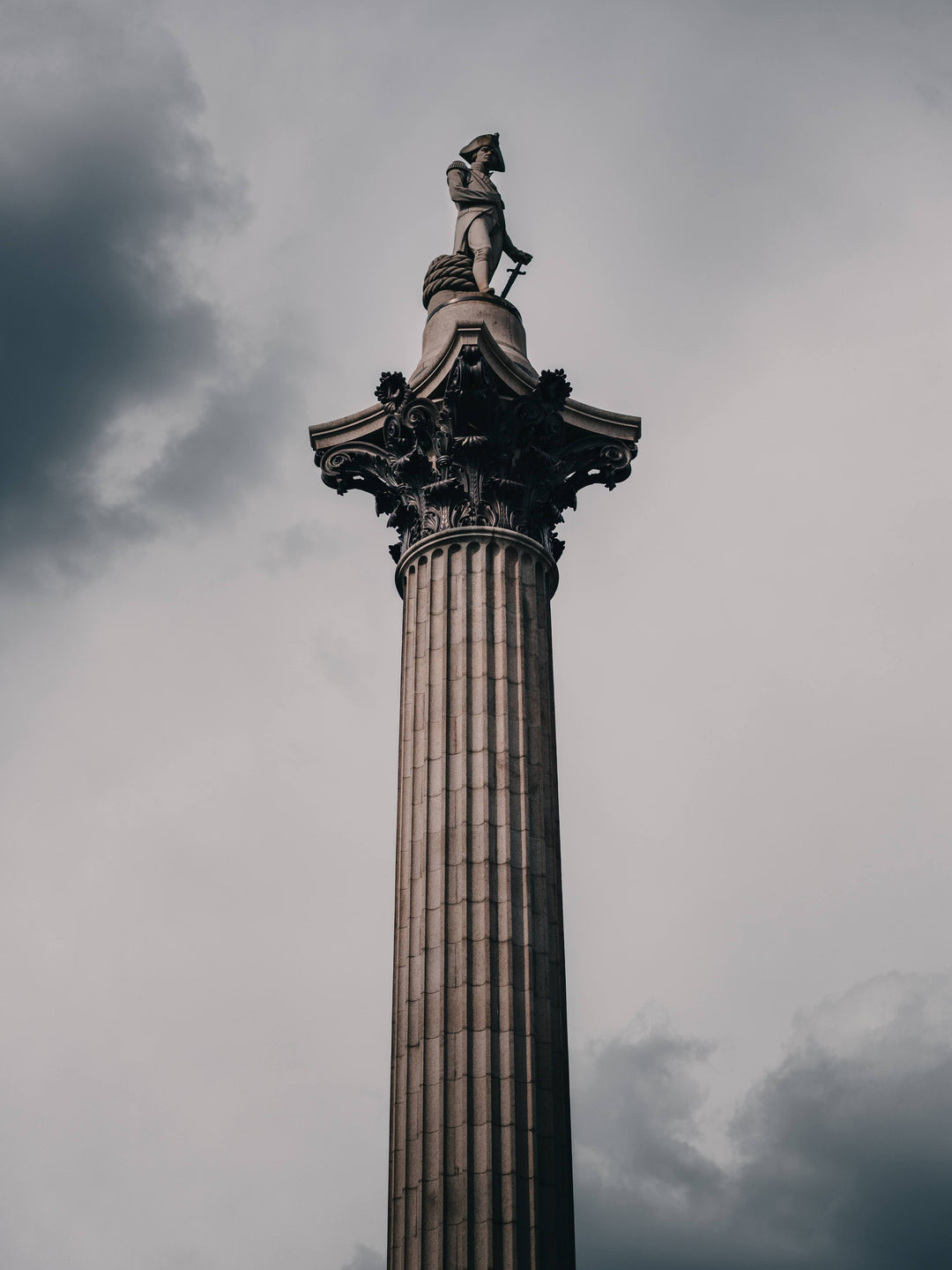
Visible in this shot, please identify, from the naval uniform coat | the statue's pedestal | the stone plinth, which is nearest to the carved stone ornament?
the stone plinth

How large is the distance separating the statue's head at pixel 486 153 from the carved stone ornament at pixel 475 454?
7.74m

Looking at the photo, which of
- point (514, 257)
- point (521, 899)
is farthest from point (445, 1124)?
point (514, 257)

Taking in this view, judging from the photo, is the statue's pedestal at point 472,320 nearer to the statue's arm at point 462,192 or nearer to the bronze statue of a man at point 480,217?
the bronze statue of a man at point 480,217

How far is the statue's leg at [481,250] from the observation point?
31.1m

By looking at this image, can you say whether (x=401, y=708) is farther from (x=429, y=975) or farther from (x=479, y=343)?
(x=479, y=343)

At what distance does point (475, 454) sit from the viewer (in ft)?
88.5

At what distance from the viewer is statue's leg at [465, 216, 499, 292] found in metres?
31.1

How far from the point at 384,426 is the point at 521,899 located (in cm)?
964

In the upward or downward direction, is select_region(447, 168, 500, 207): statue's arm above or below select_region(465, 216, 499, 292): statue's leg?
above

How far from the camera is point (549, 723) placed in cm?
2547

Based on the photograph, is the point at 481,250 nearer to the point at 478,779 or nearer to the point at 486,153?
the point at 486,153

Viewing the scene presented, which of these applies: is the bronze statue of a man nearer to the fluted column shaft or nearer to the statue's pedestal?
the statue's pedestal

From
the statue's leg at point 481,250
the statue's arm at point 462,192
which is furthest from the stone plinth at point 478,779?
the statue's arm at point 462,192

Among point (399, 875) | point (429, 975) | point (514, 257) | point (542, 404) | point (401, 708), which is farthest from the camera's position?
point (514, 257)
